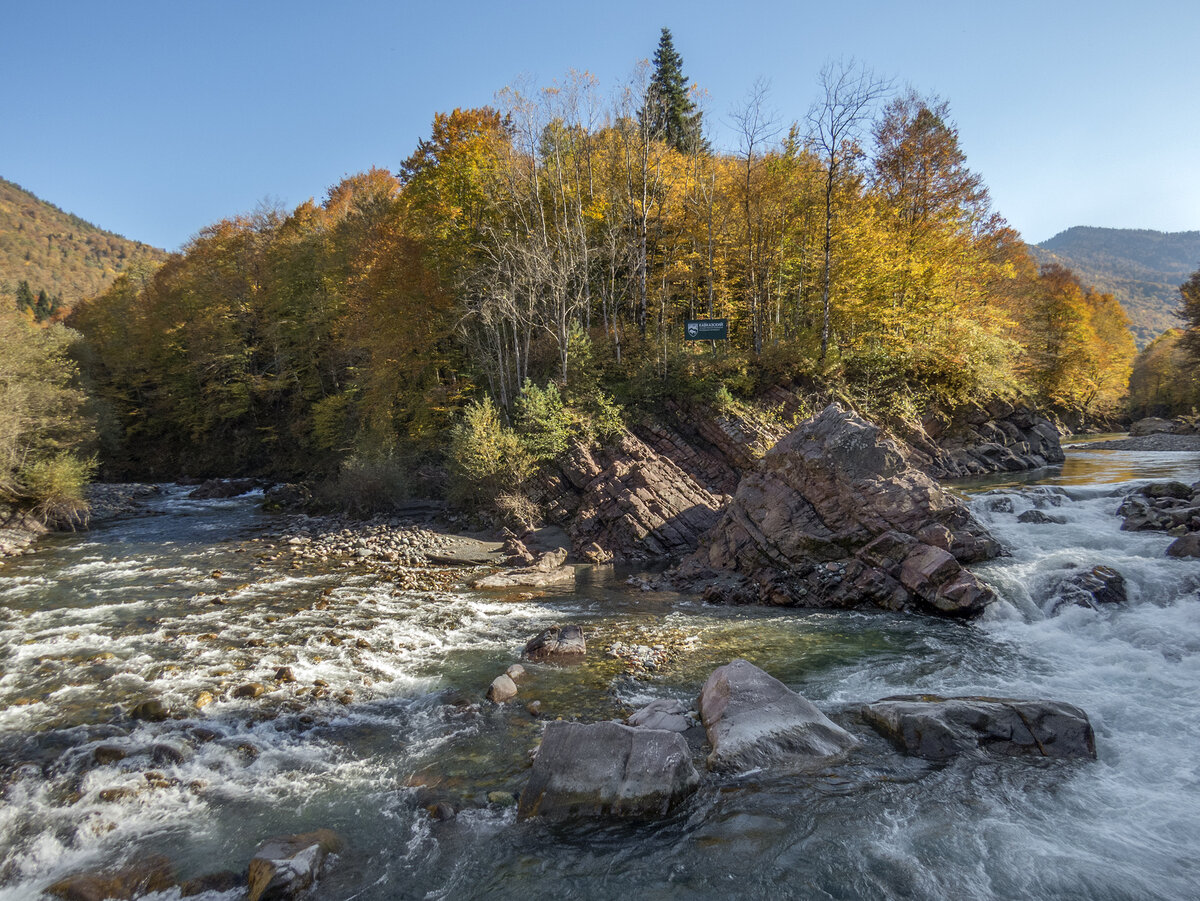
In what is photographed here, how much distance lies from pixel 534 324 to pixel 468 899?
2135cm

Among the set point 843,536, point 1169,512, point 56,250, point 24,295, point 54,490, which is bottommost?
point 843,536

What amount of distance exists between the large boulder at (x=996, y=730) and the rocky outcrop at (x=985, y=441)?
19487 millimetres

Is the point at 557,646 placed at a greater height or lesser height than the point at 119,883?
lesser

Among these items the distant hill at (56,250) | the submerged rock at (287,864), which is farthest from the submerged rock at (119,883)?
the distant hill at (56,250)

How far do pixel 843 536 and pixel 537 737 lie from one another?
30.2ft

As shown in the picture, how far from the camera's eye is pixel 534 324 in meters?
24.6

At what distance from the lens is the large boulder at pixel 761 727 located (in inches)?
282

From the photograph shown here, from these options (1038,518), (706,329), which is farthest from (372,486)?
(1038,518)

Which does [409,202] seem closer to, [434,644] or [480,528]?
[480,528]

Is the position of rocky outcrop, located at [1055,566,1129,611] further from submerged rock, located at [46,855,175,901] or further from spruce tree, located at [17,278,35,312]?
spruce tree, located at [17,278,35,312]

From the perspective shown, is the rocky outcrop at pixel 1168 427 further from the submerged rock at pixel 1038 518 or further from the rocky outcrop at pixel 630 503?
the rocky outcrop at pixel 630 503

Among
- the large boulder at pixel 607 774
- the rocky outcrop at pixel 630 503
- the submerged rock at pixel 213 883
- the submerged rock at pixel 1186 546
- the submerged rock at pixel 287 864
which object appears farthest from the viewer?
the rocky outcrop at pixel 630 503

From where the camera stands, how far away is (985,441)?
27.2 meters

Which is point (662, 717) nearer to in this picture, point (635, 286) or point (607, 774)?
point (607, 774)
